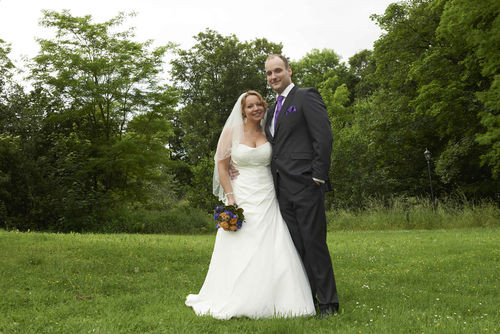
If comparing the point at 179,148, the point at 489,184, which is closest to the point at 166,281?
the point at 489,184

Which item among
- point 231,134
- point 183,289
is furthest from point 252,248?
point 183,289

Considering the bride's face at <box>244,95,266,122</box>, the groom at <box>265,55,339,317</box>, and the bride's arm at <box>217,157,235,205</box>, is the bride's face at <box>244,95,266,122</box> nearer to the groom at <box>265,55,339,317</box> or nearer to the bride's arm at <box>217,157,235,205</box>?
the groom at <box>265,55,339,317</box>

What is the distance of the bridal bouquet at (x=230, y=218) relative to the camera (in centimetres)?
475

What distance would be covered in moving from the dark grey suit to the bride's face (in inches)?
15.2

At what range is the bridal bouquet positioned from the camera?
4750 mm

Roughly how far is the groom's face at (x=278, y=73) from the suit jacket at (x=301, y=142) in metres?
0.21

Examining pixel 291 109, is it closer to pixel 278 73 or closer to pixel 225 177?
pixel 278 73

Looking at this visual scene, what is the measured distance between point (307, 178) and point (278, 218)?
62cm

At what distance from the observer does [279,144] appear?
4.79 metres

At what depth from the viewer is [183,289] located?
6043 mm

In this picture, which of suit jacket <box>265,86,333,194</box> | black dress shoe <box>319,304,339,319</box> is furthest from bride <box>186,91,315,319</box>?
suit jacket <box>265,86,333,194</box>

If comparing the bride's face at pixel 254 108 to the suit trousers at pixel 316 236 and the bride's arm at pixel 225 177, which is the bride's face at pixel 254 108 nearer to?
the bride's arm at pixel 225 177

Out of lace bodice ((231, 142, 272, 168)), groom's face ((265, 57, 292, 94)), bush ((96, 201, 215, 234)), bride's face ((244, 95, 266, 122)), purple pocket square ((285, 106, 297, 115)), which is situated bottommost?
bush ((96, 201, 215, 234))

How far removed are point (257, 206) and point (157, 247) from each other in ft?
15.7
